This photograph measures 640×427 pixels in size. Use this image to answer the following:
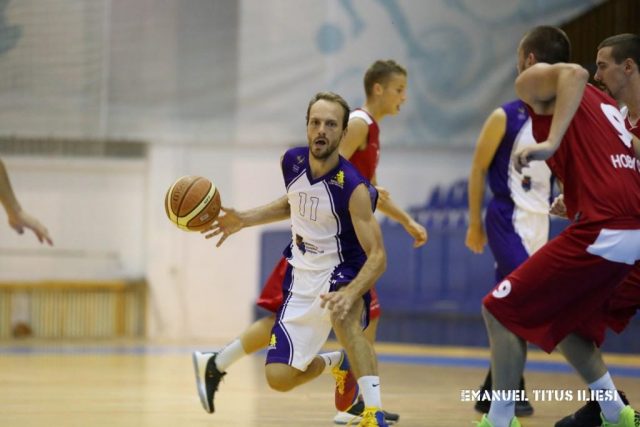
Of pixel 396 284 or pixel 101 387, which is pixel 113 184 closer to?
pixel 396 284

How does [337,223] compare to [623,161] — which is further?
[337,223]

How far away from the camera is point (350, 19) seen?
39.4ft

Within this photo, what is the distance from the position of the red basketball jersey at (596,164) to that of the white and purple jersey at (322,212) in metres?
0.95

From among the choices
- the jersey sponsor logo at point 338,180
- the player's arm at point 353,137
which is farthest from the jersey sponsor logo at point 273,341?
the player's arm at point 353,137

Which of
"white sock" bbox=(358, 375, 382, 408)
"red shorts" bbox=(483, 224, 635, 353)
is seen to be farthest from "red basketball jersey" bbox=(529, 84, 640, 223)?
"white sock" bbox=(358, 375, 382, 408)

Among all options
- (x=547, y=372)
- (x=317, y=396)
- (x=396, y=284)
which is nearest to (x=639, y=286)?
(x=317, y=396)

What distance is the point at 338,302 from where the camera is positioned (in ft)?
13.9

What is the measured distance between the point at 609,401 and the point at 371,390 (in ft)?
3.30

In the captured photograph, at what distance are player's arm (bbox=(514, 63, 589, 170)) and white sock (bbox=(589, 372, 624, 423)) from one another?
1.11 meters

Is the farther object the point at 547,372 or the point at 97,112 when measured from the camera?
the point at 97,112

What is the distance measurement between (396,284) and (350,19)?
3.32 metres

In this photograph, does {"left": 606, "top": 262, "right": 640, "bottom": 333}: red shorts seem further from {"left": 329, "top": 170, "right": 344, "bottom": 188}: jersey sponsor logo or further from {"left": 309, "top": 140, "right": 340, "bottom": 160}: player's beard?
{"left": 309, "top": 140, "right": 340, "bottom": 160}: player's beard

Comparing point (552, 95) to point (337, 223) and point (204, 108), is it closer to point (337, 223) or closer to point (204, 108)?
point (337, 223)

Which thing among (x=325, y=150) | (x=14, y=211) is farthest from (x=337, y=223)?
(x=14, y=211)
